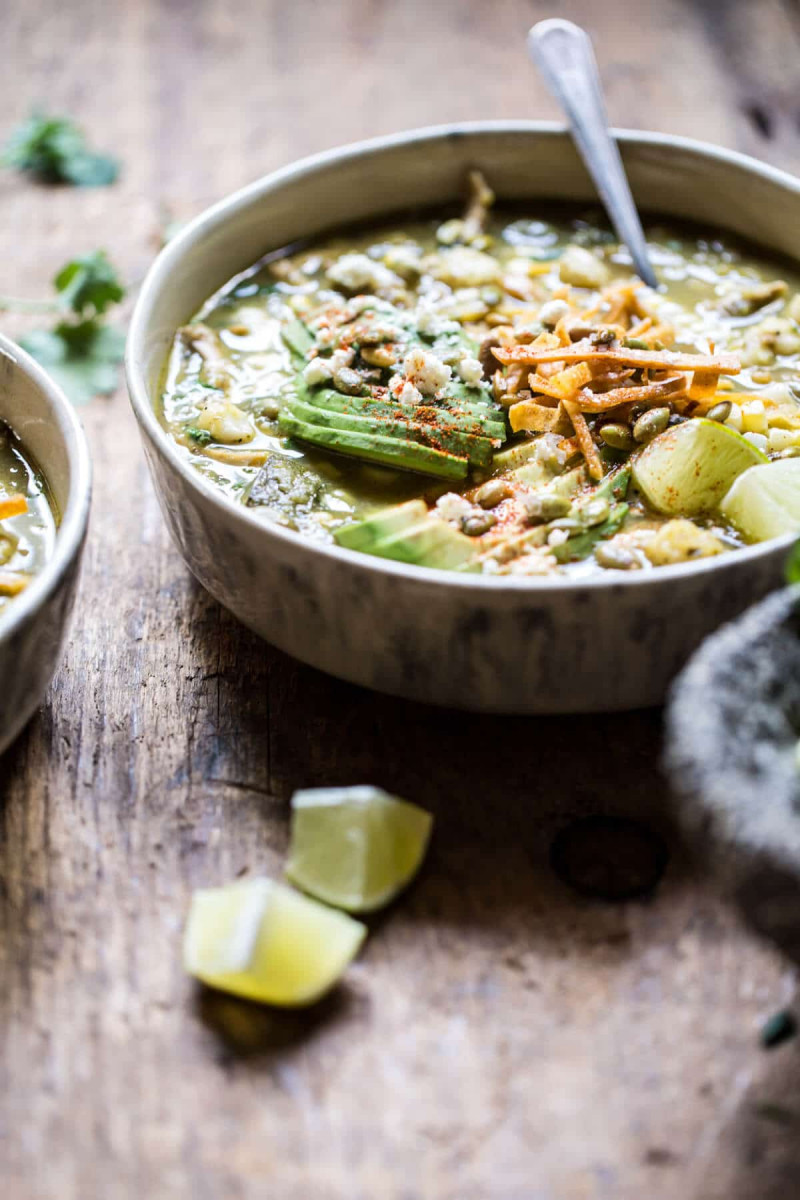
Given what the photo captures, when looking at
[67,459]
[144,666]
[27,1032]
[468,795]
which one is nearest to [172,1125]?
[27,1032]

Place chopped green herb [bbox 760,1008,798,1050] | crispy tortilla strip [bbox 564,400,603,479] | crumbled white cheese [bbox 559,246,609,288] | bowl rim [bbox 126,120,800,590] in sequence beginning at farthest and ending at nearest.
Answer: crumbled white cheese [bbox 559,246,609,288] < crispy tortilla strip [bbox 564,400,603,479] < bowl rim [bbox 126,120,800,590] < chopped green herb [bbox 760,1008,798,1050]

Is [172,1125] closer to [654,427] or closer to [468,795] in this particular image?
[468,795]

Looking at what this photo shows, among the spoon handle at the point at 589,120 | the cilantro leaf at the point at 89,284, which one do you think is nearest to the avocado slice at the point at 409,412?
the spoon handle at the point at 589,120

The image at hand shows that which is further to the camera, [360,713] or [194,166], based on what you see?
[194,166]

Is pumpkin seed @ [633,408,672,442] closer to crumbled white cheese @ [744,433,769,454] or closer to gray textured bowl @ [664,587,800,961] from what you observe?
crumbled white cheese @ [744,433,769,454]

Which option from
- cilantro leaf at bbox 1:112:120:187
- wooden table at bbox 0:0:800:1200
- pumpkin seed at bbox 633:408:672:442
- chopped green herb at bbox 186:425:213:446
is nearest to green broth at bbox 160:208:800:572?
chopped green herb at bbox 186:425:213:446

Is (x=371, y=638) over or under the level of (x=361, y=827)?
over
